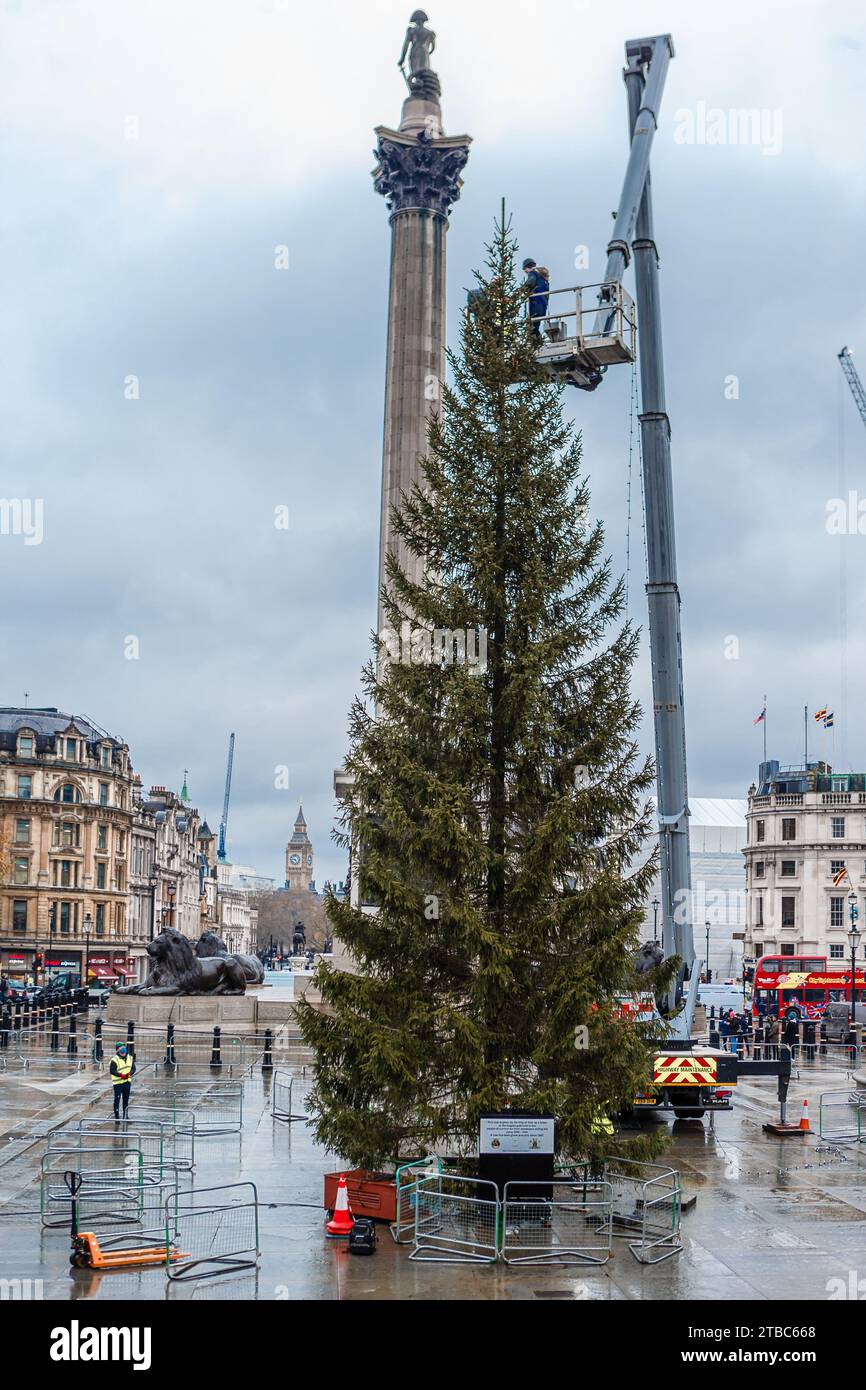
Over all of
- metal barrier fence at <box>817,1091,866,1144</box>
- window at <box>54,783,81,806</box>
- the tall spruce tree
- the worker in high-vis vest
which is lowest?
metal barrier fence at <box>817,1091,866,1144</box>

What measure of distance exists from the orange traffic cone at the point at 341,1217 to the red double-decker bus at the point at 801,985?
51173 mm

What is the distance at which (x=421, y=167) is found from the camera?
2172 inches

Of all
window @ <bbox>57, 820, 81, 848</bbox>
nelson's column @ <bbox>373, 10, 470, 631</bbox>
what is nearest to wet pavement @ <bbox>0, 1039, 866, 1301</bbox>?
nelson's column @ <bbox>373, 10, 470, 631</bbox>

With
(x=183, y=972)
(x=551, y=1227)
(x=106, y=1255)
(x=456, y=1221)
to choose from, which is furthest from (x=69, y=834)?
(x=106, y=1255)

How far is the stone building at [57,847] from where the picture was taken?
93938 millimetres

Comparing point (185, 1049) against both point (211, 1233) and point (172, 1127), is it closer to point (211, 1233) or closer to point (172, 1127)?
point (172, 1127)

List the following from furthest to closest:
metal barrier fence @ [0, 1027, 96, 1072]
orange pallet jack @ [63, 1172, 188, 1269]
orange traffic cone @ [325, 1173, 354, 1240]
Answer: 1. metal barrier fence @ [0, 1027, 96, 1072]
2. orange traffic cone @ [325, 1173, 354, 1240]
3. orange pallet jack @ [63, 1172, 188, 1269]

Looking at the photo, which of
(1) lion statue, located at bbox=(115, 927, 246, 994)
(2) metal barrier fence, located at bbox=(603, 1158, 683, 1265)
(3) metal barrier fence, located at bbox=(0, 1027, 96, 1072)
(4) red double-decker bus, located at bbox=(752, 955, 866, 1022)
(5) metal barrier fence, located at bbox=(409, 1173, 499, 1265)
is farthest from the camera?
(4) red double-decker bus, located at bbox=(752, 955, 866, 1022)

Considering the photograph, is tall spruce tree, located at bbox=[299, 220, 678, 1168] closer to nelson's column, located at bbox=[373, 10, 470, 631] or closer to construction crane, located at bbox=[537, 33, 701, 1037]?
construction crane, located at bbox=[537, 33, 701, 1037]

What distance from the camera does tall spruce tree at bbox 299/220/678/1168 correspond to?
1672cm

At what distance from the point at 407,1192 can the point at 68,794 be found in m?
85.6

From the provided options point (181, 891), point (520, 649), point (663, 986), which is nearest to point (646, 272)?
point (520, 649)

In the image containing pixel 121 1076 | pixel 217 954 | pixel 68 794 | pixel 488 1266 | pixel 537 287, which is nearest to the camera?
pixel 488 1266

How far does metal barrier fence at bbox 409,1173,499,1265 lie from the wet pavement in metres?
0.35
